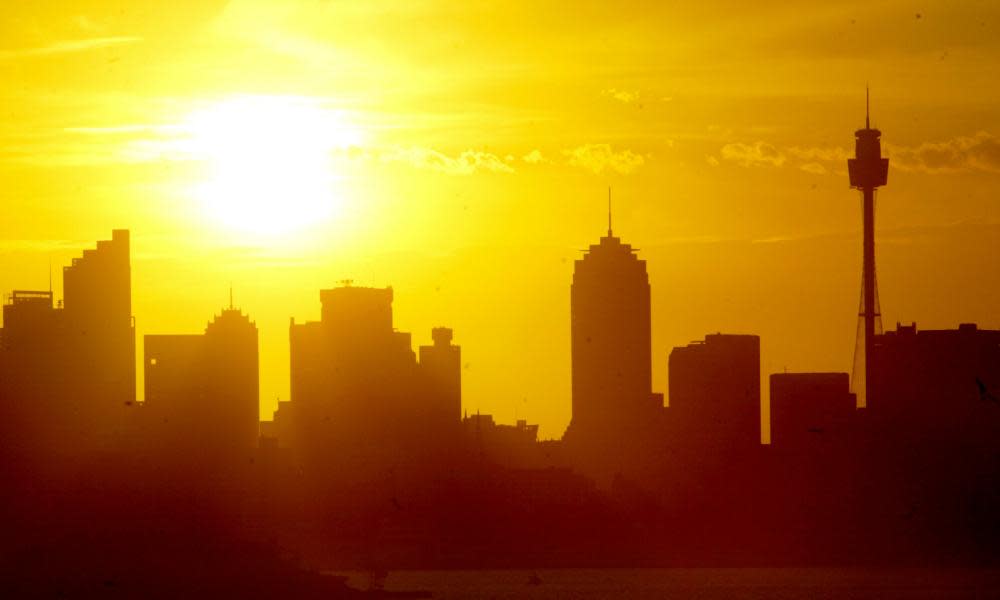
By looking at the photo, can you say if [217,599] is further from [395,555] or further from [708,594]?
[395,555]

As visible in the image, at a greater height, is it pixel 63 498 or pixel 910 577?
pixel 63 498

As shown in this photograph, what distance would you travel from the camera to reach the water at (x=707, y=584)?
145000mm

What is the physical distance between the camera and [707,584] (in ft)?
527

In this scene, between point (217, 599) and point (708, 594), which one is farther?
point (708, 594)

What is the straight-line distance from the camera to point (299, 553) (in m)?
162

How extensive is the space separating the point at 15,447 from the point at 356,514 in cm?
4057

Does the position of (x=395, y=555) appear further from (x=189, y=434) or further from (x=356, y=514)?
(x=189, y=434)

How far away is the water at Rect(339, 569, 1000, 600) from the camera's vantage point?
14500 cm

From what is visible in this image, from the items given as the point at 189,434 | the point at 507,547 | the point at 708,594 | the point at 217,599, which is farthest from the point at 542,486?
the point at 217,599

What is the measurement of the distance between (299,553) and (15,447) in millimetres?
24838

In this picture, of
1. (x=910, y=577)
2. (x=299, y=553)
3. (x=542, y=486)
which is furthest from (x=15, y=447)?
(x=910, y=577)

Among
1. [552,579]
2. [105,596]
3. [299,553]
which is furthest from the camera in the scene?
[552,579]

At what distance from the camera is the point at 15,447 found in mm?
151125

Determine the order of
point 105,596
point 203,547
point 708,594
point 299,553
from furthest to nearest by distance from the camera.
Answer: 1. point 299,553
2. point 708,594
3. point 203,547
4. point 105,596
